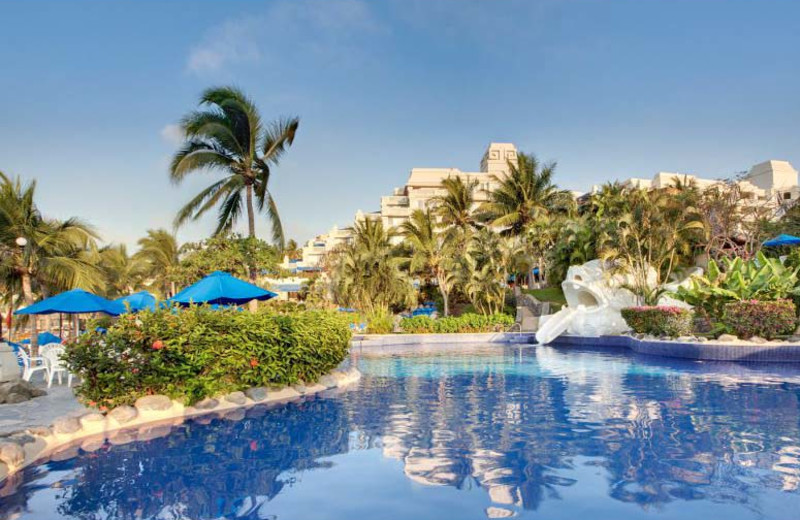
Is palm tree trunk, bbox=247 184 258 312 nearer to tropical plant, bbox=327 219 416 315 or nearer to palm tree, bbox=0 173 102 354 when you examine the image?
palm tree, bbox=0 173 102 354

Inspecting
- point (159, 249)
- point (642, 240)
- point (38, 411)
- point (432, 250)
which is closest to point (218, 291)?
point (38, 411)

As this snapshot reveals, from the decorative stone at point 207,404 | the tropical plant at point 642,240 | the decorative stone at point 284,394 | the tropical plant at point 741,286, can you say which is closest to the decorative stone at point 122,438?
the decorative stone at point 207,404

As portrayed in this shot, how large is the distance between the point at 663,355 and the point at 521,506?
12.5 m

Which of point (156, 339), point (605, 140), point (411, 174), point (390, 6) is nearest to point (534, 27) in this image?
point (390, 6)

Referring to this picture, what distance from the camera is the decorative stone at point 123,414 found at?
6801mm

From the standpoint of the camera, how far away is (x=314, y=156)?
21391 millimetres

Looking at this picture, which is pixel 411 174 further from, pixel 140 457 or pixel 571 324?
pixel 140 457

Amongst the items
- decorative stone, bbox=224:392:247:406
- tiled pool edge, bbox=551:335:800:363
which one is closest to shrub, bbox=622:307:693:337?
tiled pool edge, bbox=551:335:800:363

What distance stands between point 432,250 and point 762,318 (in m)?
17.9

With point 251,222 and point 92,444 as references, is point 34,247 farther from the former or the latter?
point 92,444

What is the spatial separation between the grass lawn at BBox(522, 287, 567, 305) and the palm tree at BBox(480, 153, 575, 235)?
5.04 meters

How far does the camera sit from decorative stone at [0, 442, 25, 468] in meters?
5.03

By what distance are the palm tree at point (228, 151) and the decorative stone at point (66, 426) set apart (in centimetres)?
1067

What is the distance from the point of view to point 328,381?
1003 centimetres
